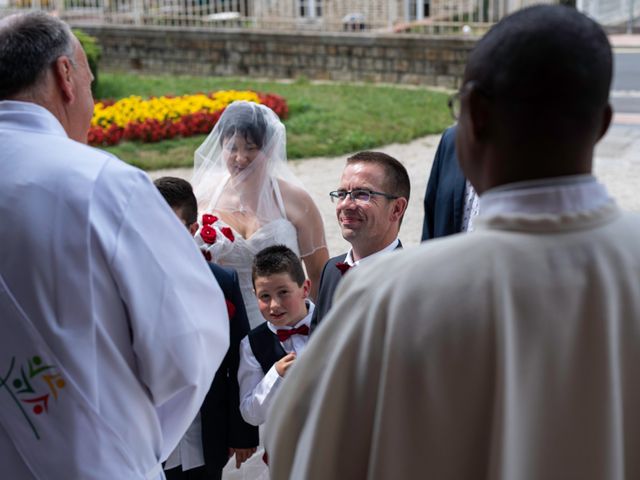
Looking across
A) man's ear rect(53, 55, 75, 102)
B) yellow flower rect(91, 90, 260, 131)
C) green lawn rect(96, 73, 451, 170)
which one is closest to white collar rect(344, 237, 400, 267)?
man's ear rect(53, 55, 75, 102)

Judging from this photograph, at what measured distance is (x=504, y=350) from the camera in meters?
1.46

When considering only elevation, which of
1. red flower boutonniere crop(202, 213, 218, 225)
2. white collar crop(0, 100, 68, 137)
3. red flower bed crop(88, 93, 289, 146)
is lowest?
red flower bed crop(88, 93, 289, 146)

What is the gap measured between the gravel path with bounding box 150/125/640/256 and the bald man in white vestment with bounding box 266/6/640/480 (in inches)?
263

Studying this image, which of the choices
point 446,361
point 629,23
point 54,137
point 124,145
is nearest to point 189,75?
point 124,145

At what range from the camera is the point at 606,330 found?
149cm

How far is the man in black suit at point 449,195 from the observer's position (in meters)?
4.18

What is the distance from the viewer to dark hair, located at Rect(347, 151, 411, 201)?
3.84 metres

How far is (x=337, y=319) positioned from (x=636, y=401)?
0.50m

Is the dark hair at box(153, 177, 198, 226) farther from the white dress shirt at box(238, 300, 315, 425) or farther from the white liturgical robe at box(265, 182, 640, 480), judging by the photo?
the white liturgical robe at box(265, 182, 640, 480)

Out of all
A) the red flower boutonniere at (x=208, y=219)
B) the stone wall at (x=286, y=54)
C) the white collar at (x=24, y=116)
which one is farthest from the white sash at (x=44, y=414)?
the stone wall at (x=286, y=54)

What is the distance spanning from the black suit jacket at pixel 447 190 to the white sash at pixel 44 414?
219 cm

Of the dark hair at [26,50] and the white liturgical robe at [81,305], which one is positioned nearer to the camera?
the white liturgical robe at [81,305]

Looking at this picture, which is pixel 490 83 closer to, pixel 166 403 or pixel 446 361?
pixel 446 361

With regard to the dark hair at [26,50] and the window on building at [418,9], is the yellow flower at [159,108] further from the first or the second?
the dark hair at [26,50]
